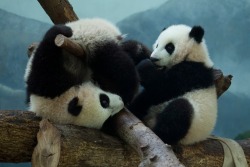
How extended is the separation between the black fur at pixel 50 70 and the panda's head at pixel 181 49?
880 mm

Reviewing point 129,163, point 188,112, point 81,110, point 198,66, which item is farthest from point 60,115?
point 198,66

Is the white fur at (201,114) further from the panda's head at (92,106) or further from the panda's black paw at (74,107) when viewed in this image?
the panda's black paw at (74,107)

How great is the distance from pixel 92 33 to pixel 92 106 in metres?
0.55

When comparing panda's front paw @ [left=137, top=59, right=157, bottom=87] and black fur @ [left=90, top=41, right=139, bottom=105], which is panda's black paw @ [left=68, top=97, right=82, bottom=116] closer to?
black fur @ [left=90, top=41, right=139, bottom=105]

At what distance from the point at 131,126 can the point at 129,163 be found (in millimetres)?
258

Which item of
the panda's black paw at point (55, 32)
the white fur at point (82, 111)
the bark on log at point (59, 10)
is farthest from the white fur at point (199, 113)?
the bark on log at point (59, 10)

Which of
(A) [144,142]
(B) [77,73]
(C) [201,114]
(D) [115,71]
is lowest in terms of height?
(C) [201,114]

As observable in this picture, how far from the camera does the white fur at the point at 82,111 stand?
3021 mm

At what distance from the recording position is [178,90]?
3432 millimetres

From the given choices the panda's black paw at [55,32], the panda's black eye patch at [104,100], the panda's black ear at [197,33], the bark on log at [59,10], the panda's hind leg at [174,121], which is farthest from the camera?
the bark on log at [59,10]

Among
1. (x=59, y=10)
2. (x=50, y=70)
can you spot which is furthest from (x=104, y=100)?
(x=59, y=10)

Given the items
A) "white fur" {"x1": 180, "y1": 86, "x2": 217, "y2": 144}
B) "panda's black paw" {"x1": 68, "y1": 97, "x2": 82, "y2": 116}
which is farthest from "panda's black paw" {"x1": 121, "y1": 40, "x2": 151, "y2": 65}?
"panda's black paw" {"x1": 68, "y1": 97, "x2": 82, "y2": 116}

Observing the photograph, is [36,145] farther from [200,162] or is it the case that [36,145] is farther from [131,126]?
[200,162]

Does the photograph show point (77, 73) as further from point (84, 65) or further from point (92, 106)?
point (92, 106)
